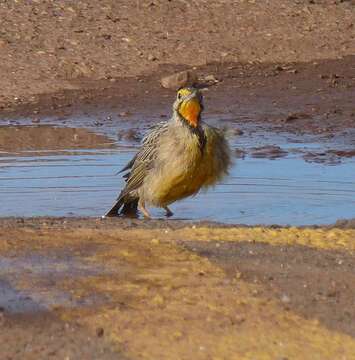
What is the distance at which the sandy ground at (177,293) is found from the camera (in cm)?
645

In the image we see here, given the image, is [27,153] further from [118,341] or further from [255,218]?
[118,341]

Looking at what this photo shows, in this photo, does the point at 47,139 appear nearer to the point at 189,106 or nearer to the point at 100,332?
the point at 189,106

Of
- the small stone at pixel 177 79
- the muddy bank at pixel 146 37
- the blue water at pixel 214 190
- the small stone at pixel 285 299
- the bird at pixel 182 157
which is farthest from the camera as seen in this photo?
the muddy bank at pixel 146 37

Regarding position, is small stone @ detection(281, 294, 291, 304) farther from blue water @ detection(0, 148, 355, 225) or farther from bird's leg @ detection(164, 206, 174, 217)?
bird's leg @ detection(164, 206, 174, 217)

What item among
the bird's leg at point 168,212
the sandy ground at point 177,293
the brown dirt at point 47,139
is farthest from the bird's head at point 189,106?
the brown dirt at point 47,139

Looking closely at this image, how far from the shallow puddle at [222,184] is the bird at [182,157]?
0.32 m

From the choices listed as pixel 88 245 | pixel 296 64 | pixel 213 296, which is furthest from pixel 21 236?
pixel 296 64

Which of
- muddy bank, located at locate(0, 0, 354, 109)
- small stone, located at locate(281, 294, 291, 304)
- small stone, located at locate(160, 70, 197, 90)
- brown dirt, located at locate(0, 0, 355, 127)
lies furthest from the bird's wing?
muddy bank, located at locate(0, 0, 354, 109)

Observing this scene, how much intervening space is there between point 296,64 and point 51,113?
380 centimetres

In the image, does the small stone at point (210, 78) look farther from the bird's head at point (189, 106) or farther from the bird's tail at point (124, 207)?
the bird's head at point (189, 106)

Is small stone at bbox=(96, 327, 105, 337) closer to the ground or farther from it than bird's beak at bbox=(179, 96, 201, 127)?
closer to the ground

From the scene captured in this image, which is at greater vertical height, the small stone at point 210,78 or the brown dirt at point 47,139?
the small stone at point 210,78

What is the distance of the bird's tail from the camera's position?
11711 mm

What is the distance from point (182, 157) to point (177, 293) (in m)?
3.83
